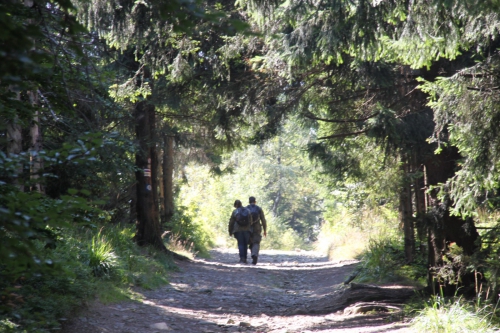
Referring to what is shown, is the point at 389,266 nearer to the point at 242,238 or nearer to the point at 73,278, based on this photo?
the point at 242,238

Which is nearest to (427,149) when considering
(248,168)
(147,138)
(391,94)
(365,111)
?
(391,94)

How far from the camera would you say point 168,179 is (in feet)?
59.9

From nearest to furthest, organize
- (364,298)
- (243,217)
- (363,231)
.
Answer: (364,298) → (243,217) → (363,231)

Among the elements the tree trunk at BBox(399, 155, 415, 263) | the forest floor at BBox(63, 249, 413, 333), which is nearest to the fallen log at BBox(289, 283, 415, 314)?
the forest floor at BBox(63, 249, 413, 333)

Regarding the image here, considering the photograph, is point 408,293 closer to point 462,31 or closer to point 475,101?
point 475,101

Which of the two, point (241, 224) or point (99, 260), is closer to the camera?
point (99, 260)

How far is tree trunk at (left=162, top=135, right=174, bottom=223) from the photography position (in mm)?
17906

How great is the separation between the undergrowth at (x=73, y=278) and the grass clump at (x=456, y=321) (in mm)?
3936

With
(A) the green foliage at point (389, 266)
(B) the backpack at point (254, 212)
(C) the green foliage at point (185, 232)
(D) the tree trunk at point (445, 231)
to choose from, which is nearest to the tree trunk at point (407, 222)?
(A) the green foliage at point (389, 266)

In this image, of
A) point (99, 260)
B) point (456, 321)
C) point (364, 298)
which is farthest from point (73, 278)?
point (364, 298)

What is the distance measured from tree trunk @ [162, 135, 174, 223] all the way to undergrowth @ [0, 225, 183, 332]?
16.5 ft

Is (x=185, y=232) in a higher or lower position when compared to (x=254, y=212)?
lower

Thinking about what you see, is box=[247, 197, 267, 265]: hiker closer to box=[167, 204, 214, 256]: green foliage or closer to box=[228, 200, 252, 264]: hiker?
box=[228, 200, 252, 264]: hiker

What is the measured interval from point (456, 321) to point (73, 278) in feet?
13.9
